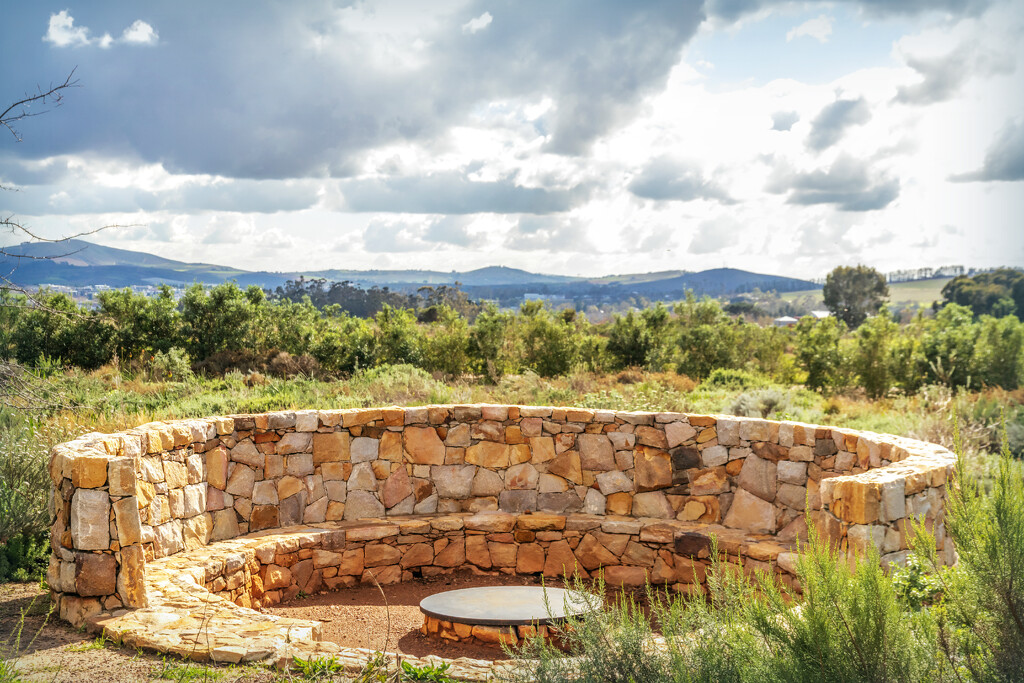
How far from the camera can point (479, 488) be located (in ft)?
26.3

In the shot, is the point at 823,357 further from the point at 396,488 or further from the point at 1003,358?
the point at 396,488

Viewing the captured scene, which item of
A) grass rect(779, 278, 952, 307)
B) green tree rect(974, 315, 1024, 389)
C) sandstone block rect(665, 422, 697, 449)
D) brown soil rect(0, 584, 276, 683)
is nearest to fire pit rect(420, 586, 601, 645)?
brown soil rect(0, 584, 276, 683)

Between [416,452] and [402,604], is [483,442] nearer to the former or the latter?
[416,452]

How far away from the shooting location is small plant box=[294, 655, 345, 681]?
3.98 meters

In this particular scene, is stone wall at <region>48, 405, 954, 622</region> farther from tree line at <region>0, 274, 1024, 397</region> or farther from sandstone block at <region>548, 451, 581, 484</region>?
tree line at <region>0, 274, 1024, 397</region>

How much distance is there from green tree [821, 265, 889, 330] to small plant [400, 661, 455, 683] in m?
70.4

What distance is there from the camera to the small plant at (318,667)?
Result: 398cm

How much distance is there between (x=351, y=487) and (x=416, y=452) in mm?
783

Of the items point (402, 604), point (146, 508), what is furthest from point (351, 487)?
point (146, 508)

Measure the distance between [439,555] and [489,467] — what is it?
108 centimetres

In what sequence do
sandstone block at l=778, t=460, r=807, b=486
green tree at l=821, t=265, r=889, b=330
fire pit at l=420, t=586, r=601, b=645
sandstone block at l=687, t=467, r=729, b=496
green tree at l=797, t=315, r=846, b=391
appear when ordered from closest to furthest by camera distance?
fire pit at l=420, t=586, r=601, b=645
sandstone block at l=778, t=460, r=807, b=486
sandstone block at l=687, t=467, r=729, b=496
green tree at l=797, t=315, r=846, b=391
green tree at l=821, t=265, r=889, b=330

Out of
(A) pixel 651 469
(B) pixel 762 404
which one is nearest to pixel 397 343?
(B) pixel 762 404

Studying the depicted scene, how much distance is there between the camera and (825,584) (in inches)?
103

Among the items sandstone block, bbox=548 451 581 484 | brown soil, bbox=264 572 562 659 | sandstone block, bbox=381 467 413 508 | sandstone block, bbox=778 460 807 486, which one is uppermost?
sandstone block, bbox=778 460 807 486
